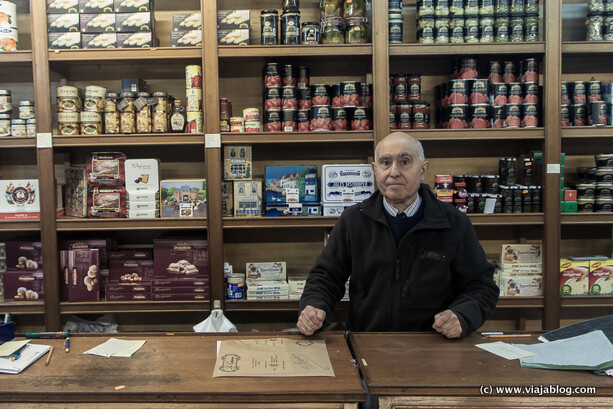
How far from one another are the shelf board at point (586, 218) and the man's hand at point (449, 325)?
1.95 metres

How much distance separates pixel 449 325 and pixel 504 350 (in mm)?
203

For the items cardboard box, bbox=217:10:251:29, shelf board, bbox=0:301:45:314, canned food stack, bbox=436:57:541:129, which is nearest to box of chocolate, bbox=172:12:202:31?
cardboard box, bbox=217:10:251:29

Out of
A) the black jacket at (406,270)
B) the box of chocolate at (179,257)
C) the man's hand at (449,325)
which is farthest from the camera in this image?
the box of chocolate at (179,257)

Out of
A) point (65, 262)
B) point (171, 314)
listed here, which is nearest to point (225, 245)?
point (171, 314)

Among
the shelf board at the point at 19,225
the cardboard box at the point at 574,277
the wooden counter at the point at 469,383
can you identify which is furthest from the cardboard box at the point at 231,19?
the cardboard box at the point at 574,277

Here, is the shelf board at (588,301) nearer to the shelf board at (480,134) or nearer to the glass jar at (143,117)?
the shelf board at (480,134)

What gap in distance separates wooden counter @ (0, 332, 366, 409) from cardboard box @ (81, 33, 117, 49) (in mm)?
2290

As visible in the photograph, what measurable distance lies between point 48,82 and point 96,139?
1.58 ft

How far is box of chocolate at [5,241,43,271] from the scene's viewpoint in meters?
3.40

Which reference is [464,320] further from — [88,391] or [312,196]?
[312,196]

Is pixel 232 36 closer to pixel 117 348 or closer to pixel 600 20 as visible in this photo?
pixel 117 348

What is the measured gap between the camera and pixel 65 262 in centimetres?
336

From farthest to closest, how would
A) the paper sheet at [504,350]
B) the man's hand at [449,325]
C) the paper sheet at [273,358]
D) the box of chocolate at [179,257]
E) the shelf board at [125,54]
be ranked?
the box of chocolate at [179,257] → the shelf board at [125,54] → the man's hand at [449,325] → the paper sheet at [504,350] → the paper sheet at [273,358]

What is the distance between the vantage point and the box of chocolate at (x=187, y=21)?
3.29 metres
